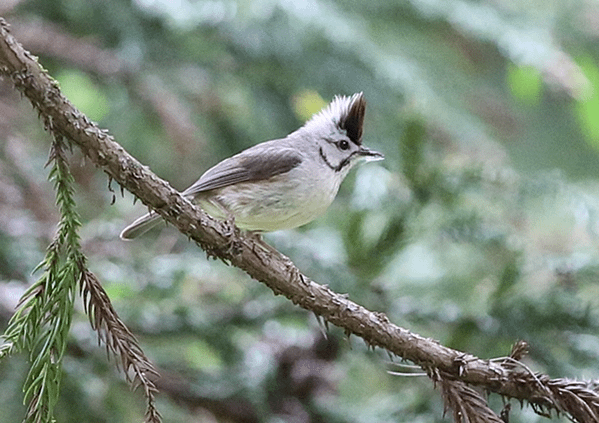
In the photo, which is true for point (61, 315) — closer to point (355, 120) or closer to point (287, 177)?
point (287, 177)

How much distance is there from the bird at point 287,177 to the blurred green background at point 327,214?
0.12 m

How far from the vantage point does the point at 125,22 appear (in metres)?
3.22

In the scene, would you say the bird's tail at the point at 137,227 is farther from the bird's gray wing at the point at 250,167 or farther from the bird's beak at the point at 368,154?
the bird's beak at the point at 368,154

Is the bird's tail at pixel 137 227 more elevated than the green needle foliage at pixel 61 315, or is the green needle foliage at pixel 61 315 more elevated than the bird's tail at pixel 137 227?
the bird's tail at pixel 137 227

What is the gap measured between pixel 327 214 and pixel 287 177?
0.95 meters

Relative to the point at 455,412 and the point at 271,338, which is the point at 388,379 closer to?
the point at 271,338

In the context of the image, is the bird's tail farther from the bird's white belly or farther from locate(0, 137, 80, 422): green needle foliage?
locate(0, 137, 80, 422): green needle foliage

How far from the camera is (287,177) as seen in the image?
2.73m

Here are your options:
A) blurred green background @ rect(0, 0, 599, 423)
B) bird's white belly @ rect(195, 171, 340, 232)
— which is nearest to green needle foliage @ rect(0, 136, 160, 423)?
blurred green background @ rect(0, 0, 599, 423)

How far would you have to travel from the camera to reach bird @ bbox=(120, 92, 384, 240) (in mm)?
2574

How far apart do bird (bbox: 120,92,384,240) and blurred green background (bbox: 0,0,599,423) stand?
12 cm

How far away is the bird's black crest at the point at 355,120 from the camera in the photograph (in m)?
2.70

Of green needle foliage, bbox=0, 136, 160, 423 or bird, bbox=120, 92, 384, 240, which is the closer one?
green needle foliage, bbox=0, 136, 160, 423

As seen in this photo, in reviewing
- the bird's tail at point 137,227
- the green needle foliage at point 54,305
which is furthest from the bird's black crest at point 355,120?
the green needle foliage at point 54,305
